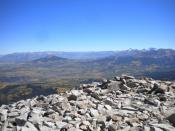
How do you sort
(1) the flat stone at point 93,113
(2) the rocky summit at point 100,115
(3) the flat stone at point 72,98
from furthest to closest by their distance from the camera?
(3) the flat stone at point 72,98, (1) the flat stone at point 93,113, (2) the rocky summit at point 100,115

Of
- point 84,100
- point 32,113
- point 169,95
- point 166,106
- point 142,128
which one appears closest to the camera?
point 142,128

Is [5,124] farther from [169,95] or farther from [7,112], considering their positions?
[169,95]

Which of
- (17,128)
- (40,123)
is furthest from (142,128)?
(17,128)

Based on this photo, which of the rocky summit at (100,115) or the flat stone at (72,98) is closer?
the rocky summit at (100,115)

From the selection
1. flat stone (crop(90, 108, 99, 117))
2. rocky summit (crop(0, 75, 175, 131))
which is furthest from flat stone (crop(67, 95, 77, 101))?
flat stone (crop(90, 108, 99, 117))

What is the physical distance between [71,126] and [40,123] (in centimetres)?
215

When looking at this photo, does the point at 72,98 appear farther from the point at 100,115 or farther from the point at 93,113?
the point at 100,115

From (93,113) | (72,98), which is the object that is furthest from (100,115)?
(72,98)

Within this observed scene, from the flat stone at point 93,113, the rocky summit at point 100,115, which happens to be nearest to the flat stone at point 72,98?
the rocky summit at point 100,115

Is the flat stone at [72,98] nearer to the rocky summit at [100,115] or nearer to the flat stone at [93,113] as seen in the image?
the rocky summit at [100,115]

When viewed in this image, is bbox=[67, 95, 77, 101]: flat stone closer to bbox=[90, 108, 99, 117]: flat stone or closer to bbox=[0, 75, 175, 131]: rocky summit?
bbox=[0, 75, 175, 131]: rocky summit

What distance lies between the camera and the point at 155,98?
25.0 m

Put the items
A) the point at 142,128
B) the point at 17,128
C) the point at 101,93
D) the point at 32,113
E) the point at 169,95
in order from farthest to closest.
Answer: the point at 101,93 < the point at 169,95 < the point at 32,113 < the point at 17,128 < the point at 142,128

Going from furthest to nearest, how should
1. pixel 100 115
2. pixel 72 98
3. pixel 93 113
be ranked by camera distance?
pixel 72 98 → pixel 93 113 → pixel 100 115
